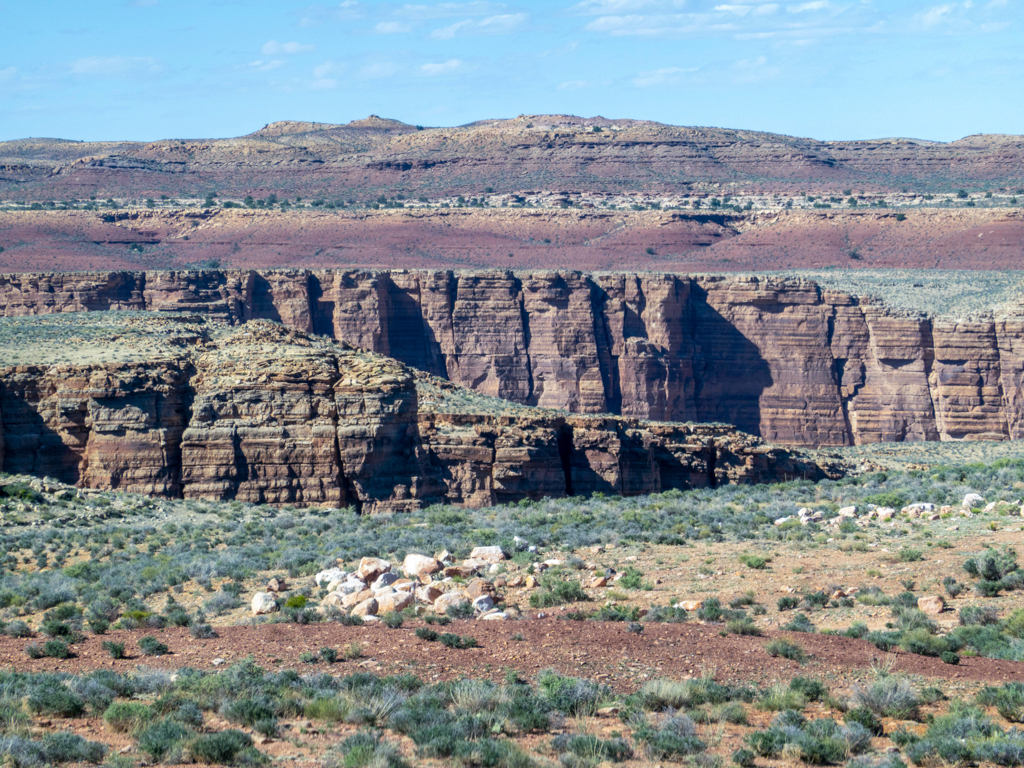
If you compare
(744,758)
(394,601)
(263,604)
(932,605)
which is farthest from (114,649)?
(932,605)

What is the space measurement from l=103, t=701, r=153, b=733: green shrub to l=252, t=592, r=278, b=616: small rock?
658cm

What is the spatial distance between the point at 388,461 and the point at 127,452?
276 inches

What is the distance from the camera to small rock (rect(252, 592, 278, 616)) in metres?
21.7

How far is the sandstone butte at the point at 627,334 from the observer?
230 feet

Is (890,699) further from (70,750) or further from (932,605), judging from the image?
(70,750)

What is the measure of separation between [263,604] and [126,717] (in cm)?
695

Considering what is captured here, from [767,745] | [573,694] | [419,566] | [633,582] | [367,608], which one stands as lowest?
[767,745]

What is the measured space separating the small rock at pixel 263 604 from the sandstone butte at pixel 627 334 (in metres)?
48.3

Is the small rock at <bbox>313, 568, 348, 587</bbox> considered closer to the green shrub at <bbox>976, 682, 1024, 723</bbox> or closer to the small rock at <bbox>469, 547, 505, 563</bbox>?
the small rock at <bbox>469, 547, 505, 563</bbox>

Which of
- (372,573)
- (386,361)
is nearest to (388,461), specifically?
(386,361)

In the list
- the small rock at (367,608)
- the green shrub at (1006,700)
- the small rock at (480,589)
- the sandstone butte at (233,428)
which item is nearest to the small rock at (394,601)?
the small rock at (367,608)

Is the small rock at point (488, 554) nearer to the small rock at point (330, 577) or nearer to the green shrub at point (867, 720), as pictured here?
the small rock at point (330, 577)

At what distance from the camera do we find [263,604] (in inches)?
857

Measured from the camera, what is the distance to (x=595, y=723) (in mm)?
15414
